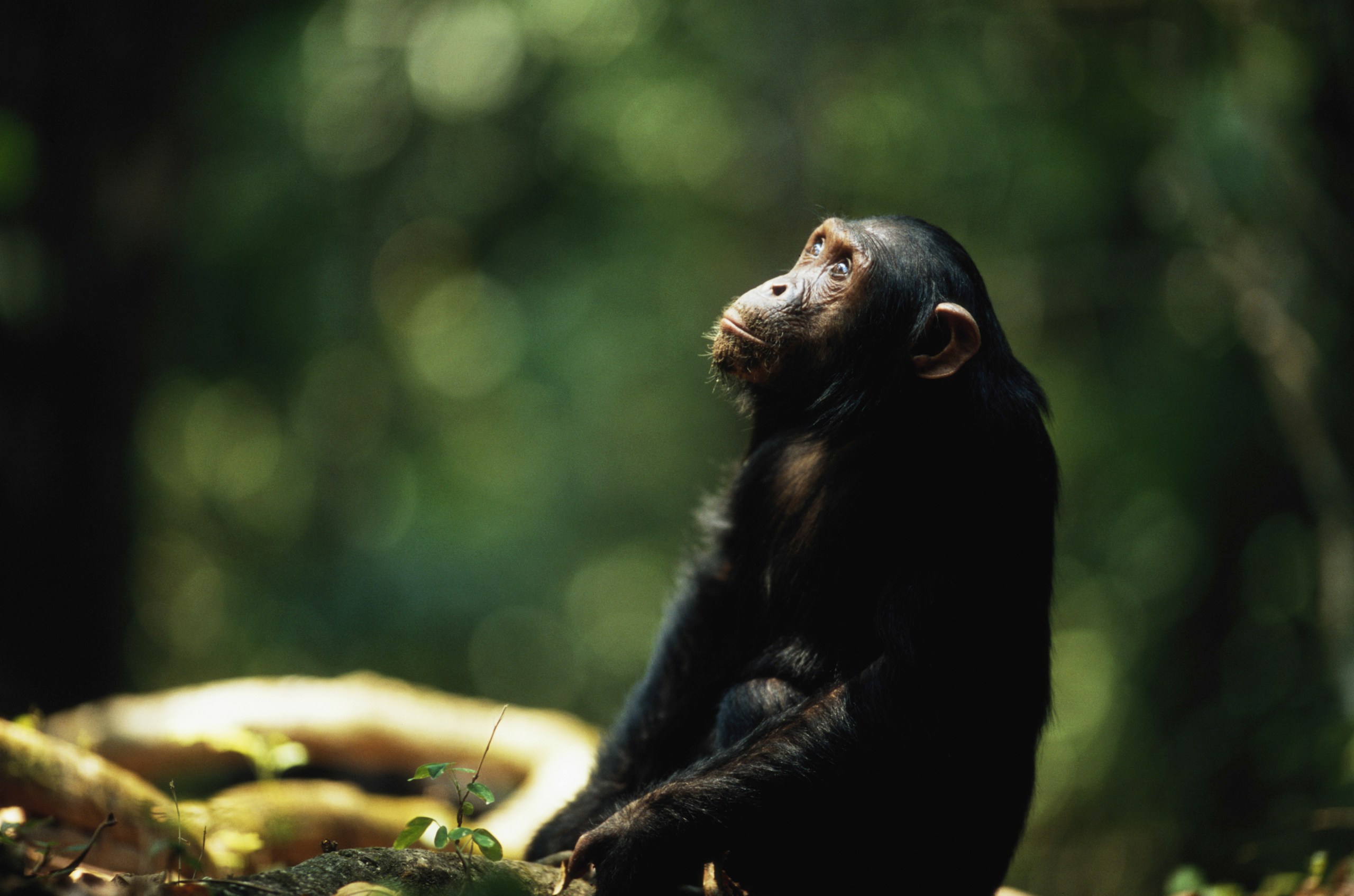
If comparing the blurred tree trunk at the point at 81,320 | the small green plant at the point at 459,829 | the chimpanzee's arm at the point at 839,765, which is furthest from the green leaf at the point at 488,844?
the blurred tree trunk at the point at 81,320

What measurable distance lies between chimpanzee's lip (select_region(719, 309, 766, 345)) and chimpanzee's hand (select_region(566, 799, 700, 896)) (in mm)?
1536

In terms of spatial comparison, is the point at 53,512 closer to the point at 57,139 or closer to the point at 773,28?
the point at 57,139

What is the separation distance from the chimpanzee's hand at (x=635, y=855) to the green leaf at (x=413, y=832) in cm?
43

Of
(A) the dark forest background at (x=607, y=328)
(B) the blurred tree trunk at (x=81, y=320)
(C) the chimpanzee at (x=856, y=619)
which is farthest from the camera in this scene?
(B) the blurred tree trunk at (x=81, y=320)

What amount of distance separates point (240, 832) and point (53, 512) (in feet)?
16.4

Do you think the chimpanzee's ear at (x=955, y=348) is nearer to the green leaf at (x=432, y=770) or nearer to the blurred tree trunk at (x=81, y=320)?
the green leaf at (x=432, y=770)

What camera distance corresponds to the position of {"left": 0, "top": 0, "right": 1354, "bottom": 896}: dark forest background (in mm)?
7211

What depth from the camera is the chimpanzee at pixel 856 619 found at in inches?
110

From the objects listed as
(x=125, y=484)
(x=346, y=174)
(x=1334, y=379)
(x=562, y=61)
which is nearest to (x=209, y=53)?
(x=346, y=174)

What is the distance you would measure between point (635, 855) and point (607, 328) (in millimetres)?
12494

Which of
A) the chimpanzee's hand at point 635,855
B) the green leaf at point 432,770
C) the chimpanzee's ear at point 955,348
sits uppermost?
the chimpanzee's ear at point 955,348

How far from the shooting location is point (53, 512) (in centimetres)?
767

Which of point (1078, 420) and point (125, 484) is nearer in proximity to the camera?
point (125, 484)

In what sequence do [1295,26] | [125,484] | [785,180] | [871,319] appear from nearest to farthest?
1. [871,319]
2. [1295,26]
3. [125,484]
4. [785,180]
